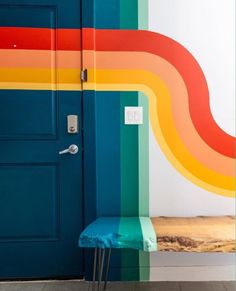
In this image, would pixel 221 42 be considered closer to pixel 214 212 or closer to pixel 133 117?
pixel 133 117

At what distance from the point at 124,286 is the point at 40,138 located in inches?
44.5

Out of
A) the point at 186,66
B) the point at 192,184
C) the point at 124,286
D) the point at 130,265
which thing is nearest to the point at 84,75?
the point at 186,66

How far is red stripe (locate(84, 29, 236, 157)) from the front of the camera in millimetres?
2055

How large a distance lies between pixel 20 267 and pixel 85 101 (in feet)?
3.95

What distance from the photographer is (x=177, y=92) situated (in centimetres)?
209

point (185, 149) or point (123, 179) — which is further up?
point (185, 149)

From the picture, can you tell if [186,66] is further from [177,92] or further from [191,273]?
[191,273]

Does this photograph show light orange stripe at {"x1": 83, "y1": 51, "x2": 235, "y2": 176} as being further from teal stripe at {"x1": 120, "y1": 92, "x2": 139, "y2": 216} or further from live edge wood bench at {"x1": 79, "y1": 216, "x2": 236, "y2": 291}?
live edge wood bench at {"x1": 79, "y1": 216, "x2": 236, "y2": 291}

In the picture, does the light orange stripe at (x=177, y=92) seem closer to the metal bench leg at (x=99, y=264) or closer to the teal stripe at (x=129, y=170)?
the teal stripe at (x=129, y=170)

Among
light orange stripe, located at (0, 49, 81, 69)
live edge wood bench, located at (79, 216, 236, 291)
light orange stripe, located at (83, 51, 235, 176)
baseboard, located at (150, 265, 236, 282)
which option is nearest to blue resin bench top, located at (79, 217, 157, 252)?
live edge wood bench, located at (79, 216, 236, 291)

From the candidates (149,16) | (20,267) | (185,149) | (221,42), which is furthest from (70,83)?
(20,267)

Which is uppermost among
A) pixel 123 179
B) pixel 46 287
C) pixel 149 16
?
pixel 149 16

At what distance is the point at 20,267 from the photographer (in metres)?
2.09

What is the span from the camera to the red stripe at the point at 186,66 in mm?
2055
